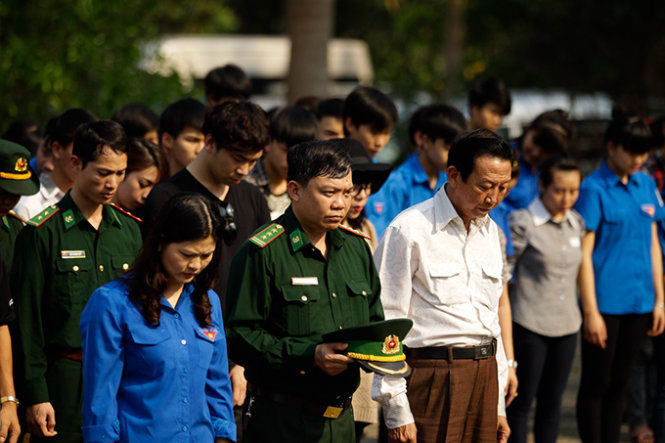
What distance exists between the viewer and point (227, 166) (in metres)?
4.83

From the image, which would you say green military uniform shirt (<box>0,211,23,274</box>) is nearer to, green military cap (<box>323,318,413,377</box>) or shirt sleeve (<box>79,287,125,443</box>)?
shirt sleeve (<box>79,287,125,443</box>)

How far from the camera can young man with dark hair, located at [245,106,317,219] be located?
5.93m

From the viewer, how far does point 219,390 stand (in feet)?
12.9

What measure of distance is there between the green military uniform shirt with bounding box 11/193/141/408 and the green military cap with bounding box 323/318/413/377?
4.51ft

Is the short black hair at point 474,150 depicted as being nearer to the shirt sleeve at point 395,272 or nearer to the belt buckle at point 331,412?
the shirt sleeve at point 395,272

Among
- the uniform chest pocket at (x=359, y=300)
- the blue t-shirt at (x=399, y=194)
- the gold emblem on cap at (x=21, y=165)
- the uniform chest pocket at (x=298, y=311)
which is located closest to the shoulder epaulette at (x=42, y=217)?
the gold emblem on cap at (x=21, y=165)

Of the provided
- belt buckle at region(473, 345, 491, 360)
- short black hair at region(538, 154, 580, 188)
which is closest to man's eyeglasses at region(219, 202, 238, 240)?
A: belt buckle at region(473, 345, 491, 360)

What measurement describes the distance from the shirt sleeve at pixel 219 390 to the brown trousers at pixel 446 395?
3.36 feet

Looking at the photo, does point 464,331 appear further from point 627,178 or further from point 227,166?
point 627,178

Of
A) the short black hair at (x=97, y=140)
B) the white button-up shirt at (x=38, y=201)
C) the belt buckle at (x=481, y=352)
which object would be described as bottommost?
the belt buckle at (x=481, y=352)

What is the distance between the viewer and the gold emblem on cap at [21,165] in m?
4.69

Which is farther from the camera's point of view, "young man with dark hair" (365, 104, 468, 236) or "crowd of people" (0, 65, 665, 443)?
"young man with dark hair" (365, 104, 468, 236)

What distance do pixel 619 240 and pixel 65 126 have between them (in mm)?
3749

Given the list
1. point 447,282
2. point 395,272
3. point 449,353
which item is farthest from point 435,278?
point 449,353
